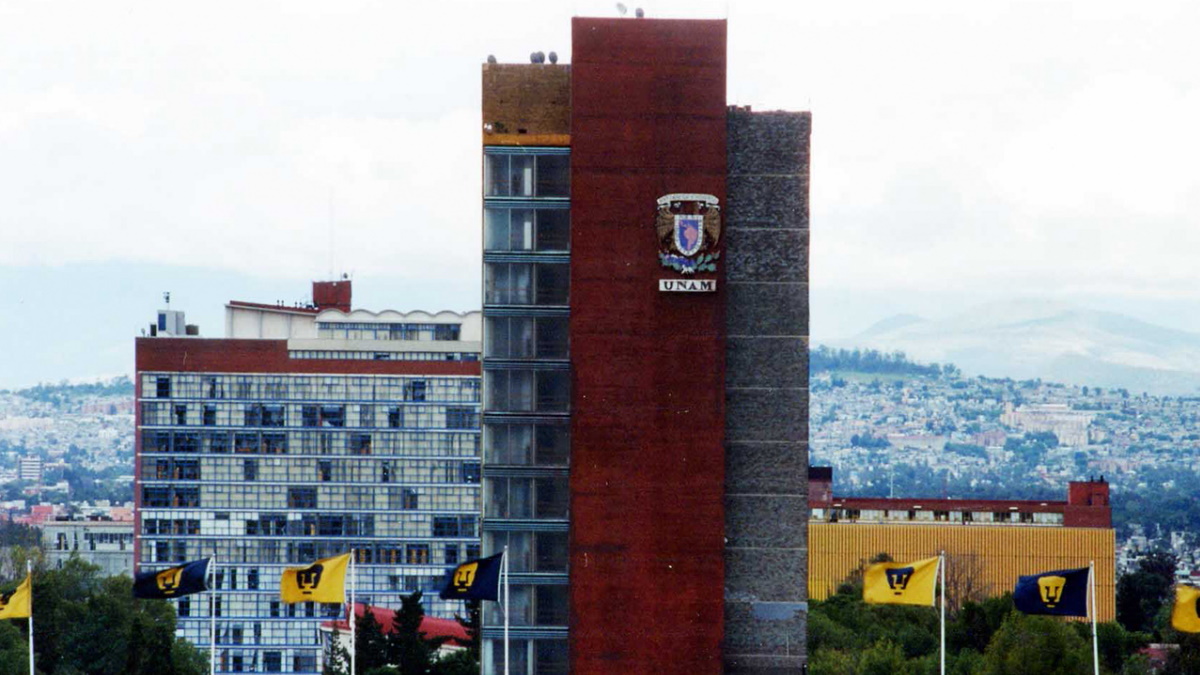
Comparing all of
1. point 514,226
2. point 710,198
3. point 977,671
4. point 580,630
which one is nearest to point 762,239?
point 710,198

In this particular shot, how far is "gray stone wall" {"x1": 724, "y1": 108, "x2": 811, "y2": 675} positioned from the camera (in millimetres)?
94438

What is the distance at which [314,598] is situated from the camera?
295 ft

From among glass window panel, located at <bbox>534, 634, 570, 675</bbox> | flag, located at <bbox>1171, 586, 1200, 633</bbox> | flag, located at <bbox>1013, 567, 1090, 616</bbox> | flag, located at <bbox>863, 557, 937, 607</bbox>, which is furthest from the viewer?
glass window panel, located at <bbox>534, 634, 570, 675</bbox>

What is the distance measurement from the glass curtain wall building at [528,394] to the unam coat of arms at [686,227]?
4.21 metres

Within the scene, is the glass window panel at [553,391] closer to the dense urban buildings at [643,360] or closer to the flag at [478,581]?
the dense urban buildings at [643,360]

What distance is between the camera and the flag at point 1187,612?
85688 mm

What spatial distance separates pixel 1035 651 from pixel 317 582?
50.8 m

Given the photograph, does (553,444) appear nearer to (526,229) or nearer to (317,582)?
A: (526,229)

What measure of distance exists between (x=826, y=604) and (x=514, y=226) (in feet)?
326

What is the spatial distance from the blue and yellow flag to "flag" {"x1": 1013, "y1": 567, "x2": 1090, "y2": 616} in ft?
102

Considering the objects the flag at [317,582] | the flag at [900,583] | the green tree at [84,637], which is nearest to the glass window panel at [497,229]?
the flag at [317,582]

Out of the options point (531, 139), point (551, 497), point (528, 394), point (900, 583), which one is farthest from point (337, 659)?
point (900, 583)

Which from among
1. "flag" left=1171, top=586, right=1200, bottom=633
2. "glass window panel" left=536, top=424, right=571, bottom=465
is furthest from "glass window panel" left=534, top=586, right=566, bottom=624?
"flag" left=1171, top=586, right=1200, bottom=633

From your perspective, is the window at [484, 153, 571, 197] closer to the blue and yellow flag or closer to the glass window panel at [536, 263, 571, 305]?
the glass window panel at [536, 263, 571, 305]
